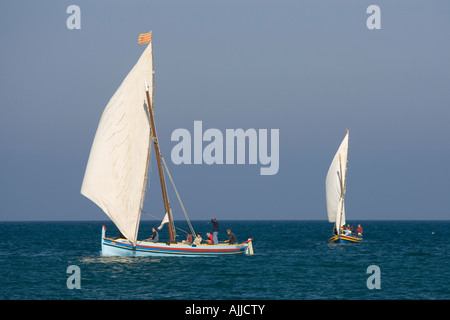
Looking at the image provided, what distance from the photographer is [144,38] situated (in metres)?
50.8

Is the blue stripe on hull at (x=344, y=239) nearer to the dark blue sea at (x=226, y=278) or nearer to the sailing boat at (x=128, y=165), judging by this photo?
the dark blue sea at (x=226, y=278)

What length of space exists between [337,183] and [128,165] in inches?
1466

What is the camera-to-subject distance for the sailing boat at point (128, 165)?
159ft

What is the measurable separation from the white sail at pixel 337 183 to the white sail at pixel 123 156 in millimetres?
32208

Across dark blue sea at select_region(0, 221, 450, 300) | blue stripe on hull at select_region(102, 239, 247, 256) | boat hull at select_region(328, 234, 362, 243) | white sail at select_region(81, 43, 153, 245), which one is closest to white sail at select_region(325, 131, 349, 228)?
boat hull at select_region(328, 234, 362, 243)

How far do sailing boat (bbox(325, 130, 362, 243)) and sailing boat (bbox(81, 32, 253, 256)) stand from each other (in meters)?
28.9

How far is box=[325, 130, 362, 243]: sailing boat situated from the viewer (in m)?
75.3

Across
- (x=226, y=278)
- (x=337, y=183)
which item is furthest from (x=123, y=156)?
(x=337, y=183)

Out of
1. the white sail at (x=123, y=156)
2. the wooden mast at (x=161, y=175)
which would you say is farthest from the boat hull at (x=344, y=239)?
the white sail at (x=123, y=156)

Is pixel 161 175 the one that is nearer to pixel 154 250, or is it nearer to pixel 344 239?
A: pixel 154 250

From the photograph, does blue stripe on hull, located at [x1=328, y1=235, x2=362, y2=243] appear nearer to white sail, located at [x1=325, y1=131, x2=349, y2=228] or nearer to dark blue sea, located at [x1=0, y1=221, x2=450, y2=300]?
white sail, located at [x1=325, y1=131, x2=349, y2=228]

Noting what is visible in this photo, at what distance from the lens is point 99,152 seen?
160 ft

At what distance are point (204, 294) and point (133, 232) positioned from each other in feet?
45.7
